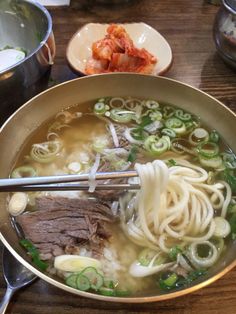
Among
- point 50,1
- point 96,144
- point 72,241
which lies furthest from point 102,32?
point 72,241

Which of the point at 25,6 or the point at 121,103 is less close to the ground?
the point at 25,6

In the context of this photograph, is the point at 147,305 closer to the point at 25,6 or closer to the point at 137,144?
the point at 137,144

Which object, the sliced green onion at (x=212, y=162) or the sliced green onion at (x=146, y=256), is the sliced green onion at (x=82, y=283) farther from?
the sliced green onion at (x=212, y=162)

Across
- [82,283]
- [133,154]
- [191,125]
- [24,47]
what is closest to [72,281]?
[82,283]

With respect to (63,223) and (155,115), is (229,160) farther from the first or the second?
(63,223)

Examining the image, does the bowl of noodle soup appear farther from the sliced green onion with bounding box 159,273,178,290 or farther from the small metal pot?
the small metal pot

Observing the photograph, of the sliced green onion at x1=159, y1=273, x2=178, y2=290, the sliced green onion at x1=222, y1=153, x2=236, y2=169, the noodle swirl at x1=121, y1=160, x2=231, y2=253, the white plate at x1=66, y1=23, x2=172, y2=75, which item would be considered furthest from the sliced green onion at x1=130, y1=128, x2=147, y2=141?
the sliced green onion at x1=159, y1=273, x2=178, y2=290
